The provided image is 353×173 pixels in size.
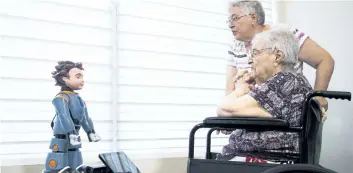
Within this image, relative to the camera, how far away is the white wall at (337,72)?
1836 millimetres

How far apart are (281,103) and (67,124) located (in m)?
0.69

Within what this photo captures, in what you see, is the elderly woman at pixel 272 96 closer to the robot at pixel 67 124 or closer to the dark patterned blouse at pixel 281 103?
the dark patterned blouse at pixel 281 103

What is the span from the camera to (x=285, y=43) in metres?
1.29

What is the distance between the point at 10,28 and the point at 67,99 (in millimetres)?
399

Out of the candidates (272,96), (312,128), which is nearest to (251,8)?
(272,96)

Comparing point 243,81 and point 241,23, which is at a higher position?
point 241,23

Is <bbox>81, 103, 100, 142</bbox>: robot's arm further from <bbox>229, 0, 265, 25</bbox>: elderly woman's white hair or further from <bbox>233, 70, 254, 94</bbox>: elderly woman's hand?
<bbox>229, 0, 265, 25</bbox>: elderly woman's white hair

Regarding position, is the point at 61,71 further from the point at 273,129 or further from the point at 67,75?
the point at 273,129

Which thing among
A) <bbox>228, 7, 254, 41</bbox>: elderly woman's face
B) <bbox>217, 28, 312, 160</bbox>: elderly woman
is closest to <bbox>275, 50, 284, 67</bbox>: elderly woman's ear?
<bbox>217, 28, 312, 160</bbox>: elderly woman

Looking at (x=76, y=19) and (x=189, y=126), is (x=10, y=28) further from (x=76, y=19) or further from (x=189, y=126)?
(x=189, y=126)

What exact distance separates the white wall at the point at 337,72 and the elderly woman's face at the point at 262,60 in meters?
0.62

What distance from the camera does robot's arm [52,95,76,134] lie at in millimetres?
1197

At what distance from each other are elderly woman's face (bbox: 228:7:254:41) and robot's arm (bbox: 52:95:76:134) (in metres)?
0.75

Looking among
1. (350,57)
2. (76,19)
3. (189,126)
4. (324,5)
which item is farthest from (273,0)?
(76,19)
